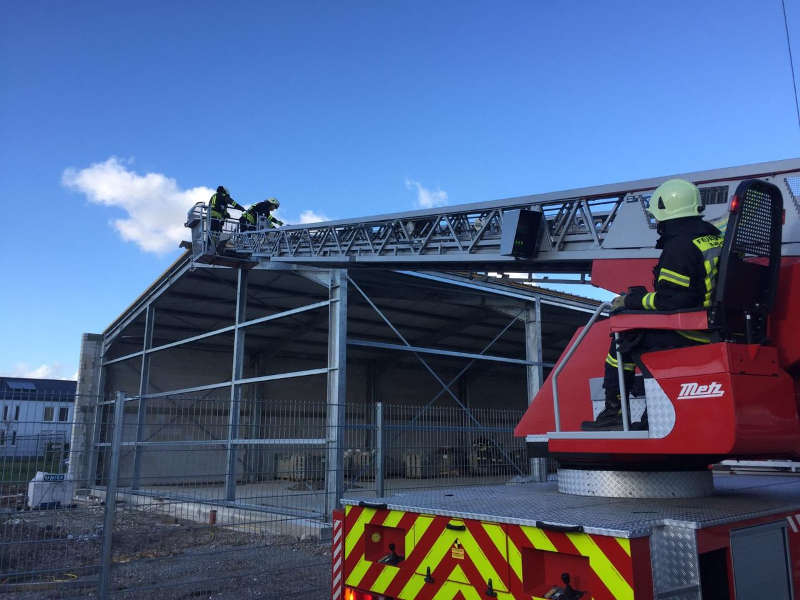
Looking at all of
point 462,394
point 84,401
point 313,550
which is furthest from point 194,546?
point 462,394

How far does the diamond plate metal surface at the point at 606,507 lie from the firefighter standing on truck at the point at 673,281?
21.6 inches

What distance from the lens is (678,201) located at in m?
4.16

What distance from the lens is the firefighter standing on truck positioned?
12.8 feet

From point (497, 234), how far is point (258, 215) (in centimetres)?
909

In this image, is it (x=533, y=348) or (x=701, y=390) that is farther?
(x=533, y=348)

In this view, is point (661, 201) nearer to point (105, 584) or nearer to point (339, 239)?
point (105, 584)

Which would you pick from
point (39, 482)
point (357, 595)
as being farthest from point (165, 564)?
point (357, 595)

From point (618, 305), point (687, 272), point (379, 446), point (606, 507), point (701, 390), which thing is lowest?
point (606, 507)

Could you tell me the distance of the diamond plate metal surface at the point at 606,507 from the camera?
10.8 feet

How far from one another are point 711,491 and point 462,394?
22846mm

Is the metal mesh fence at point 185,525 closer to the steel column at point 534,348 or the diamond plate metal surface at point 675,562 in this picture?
the steel column at point 534,348

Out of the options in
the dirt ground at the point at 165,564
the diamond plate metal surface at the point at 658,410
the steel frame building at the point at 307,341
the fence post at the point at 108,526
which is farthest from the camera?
the steel frame building at the point at 307,341

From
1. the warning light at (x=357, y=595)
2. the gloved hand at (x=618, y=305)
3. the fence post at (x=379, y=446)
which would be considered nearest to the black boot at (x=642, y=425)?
the gloved hand at (x=618, y=305)

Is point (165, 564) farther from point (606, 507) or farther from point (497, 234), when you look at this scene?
point (606, 507)
